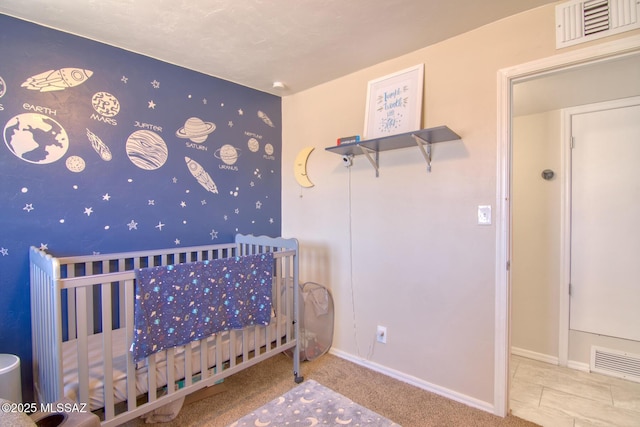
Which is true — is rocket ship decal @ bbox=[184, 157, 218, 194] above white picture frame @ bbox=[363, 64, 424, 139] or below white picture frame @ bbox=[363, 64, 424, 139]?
below

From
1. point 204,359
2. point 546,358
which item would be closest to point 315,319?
point 204,359

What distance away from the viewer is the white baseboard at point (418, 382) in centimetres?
184

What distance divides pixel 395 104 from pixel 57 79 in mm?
2091

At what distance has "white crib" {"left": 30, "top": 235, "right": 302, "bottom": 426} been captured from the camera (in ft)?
4.27

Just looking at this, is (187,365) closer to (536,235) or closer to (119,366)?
(119,366)

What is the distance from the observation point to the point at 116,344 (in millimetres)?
1749

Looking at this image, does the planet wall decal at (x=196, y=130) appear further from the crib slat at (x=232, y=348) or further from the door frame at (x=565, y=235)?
the door frame at (x=565, y=235)

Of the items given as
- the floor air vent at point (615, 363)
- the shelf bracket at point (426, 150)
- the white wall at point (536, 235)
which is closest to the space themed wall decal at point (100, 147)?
the shelf bracket at point (426, 150)

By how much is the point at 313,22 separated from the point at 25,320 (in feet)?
7.66

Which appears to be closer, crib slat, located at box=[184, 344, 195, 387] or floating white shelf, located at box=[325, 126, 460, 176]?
crib slat, located at box=[184, 344, 195, 387]

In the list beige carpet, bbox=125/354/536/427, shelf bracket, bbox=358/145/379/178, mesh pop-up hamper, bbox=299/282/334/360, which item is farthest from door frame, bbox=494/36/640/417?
mesh pop-up hamper, bbox=299/282/334/360

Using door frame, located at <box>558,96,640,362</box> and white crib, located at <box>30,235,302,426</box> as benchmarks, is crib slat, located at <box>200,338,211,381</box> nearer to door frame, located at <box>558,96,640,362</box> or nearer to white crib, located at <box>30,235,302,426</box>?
white crib, located at <box>30,235,302,426</box>

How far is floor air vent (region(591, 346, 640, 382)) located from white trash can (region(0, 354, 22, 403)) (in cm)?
360

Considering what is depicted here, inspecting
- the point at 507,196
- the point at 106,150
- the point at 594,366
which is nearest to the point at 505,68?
the point at 507,196
